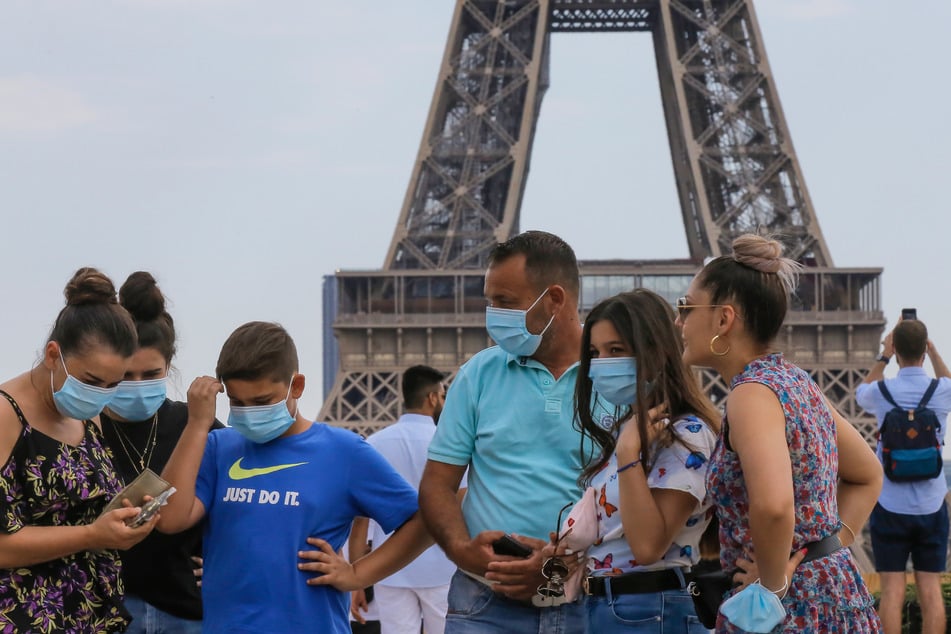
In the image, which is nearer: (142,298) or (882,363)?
(142,298)

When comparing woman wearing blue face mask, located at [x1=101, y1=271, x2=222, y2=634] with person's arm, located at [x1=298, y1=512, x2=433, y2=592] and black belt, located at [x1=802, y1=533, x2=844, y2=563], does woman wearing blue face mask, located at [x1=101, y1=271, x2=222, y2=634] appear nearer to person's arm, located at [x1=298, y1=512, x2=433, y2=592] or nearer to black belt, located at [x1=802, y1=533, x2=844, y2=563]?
person's arm, located at [x1=298, y1=512, x2=433, y2=592]

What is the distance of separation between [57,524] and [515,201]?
131 feet

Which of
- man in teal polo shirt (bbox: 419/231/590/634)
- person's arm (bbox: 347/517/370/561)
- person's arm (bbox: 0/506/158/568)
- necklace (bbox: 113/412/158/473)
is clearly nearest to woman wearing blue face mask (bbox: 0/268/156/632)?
person's arm (bbox: 0/506/158/568)

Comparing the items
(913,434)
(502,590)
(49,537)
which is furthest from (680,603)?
(913,434)

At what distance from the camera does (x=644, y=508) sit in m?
4.62

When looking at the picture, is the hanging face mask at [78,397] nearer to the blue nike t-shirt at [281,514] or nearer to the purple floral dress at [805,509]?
the blue nike t-shirt at [281,514]

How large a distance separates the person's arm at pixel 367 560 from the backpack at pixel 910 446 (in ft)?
14.9

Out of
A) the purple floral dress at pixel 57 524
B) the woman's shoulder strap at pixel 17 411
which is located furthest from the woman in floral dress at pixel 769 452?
the woman's shoulder strap at pixel 17 411

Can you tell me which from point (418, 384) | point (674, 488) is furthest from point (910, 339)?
point (674, 488)

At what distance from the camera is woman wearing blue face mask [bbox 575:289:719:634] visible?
4676 mm

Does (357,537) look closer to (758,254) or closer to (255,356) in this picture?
(255,356)

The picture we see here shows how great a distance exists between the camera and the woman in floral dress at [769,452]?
4.13m

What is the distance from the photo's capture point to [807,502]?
14.3 ft

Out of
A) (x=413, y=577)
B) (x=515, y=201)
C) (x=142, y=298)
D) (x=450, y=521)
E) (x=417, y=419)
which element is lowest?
(x=413, y=577)
